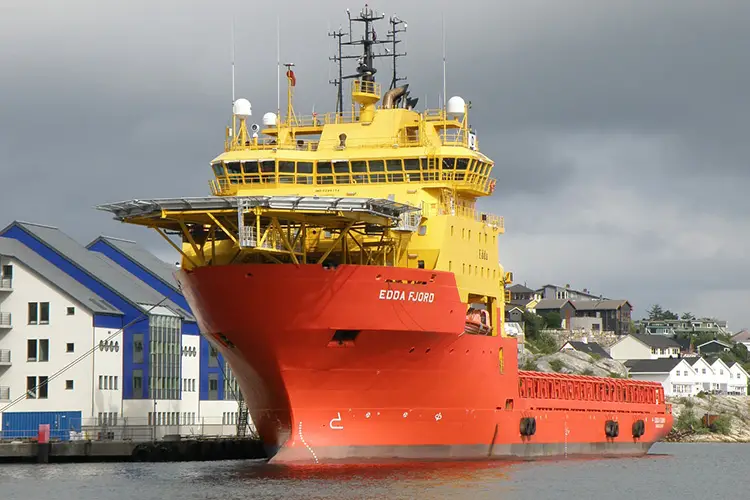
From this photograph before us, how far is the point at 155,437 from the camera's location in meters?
62.6

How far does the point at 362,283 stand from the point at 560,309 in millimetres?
136351

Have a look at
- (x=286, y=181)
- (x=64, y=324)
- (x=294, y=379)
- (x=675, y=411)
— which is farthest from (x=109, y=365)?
(x=675, y=411)

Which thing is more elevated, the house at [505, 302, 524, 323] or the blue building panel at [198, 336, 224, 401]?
the house at [505, 302, 524, 323]

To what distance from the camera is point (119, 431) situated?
63688 mm

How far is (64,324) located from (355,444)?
22.7 metres

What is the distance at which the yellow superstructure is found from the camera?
45.1 m

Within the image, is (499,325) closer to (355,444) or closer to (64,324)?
(355,444)

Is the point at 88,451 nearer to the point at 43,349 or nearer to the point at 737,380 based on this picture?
the point at 43,349

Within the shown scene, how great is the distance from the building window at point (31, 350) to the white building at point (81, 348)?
Result: 5 centimetres

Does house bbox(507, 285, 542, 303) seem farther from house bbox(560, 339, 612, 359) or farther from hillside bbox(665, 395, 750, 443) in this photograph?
hillside bbox(665, 395, 750, 443)

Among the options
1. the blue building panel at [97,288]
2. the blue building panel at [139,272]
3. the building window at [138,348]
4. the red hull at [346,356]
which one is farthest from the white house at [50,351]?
the red hull at [346,356]

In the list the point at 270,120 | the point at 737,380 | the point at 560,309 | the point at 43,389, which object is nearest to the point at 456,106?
the point at 270,120

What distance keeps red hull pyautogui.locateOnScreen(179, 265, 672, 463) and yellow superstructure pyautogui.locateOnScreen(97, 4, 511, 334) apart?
3.90ft

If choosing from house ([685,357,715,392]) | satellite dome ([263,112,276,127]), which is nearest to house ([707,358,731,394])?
house ([685,357,715,392])
